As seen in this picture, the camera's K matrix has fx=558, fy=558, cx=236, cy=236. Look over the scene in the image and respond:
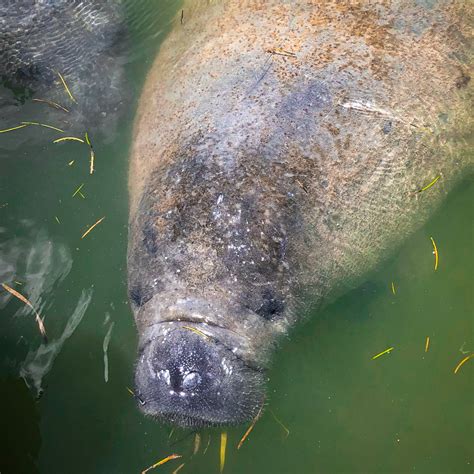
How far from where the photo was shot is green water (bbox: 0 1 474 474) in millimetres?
4203

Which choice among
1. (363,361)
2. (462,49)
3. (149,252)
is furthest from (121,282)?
(462,49)

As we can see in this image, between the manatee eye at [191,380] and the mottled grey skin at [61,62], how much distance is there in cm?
297

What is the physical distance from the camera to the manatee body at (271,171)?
319 cm

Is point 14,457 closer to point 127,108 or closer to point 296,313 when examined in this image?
→ point 296,313

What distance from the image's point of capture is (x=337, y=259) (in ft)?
12.0

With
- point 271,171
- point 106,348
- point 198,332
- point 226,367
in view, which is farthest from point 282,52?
point 106,348

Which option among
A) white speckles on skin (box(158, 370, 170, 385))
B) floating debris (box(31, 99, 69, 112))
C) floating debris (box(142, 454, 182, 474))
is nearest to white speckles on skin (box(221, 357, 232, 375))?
white speckles on skin (box(158, 370, 170, 385))

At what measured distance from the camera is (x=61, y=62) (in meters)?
5.34

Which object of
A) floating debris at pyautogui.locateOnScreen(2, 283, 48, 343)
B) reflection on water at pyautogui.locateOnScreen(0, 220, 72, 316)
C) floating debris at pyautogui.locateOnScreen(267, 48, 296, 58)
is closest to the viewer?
floating debris at pyautogui.locateOnScreen(267, 48, 296, 58)

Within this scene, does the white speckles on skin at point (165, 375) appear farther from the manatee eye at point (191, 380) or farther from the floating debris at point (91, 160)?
the floating debris at point (91, 160)

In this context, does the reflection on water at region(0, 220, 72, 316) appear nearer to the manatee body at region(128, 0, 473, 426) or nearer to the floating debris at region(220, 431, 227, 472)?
the manatee body at region(128, 0, 473, 426)

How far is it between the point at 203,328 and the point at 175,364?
27 cm

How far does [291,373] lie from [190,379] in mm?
1504

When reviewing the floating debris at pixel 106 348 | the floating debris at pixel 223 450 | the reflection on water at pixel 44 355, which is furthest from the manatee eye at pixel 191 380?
the reflection on water at pixel 44 355
